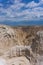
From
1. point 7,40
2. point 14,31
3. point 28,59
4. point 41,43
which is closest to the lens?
point 41,43

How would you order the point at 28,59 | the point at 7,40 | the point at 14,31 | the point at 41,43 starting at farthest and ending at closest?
the point at 14,31, the point at 7,40, the point at 28,59, the point at 41,43

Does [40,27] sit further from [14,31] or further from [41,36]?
[41,36]

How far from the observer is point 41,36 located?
2531mm

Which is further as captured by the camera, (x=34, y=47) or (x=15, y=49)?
(x=15, y=49)

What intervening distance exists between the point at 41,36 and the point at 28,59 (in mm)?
449

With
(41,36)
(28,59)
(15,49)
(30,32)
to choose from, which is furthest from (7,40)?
(41,36)

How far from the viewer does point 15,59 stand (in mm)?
2924

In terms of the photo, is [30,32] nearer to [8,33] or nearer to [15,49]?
[8,33]

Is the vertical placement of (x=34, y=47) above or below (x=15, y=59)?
above

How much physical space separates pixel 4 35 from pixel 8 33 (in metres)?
0.11

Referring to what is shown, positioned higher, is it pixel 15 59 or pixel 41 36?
pixel 41 36

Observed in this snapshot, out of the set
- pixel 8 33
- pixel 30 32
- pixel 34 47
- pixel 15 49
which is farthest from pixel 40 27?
pixel 34 47

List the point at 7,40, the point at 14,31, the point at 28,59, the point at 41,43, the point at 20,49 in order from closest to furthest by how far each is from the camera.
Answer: the point at 41,43, the point at 28,59, the point at 20,49, the point at 7,40, the point at 14,31

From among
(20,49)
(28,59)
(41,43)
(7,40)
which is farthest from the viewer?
(7,40)
